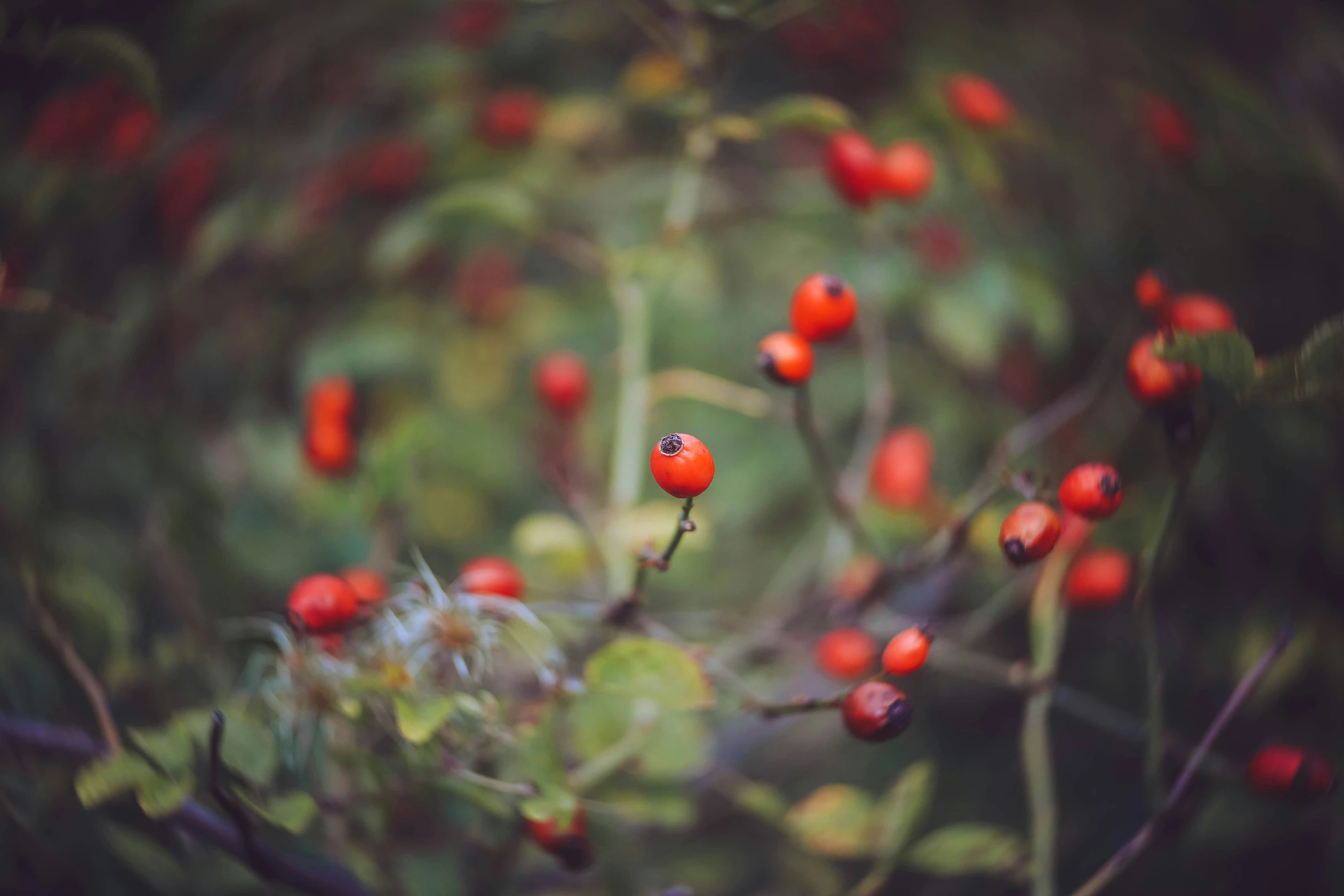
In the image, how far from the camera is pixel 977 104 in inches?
37.6

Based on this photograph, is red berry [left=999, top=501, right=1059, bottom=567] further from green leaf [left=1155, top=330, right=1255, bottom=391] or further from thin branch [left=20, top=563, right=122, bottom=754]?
thin branch [left=20, top=563, right=122, bottom=754]

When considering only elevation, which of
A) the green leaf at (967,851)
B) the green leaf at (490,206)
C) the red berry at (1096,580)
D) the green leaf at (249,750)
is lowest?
the green leaf at (967,851)

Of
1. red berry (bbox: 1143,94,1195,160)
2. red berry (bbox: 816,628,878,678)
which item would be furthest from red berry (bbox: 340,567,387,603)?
red berry (bbox: 1143,94,1195,160)

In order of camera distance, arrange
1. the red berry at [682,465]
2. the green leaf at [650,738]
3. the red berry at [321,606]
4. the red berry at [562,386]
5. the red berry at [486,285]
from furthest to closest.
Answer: the red berry at [486,285] < the red berry at [562,386] < the green leaf at [650,738] < the red berry at [321,606] < the red berry at [682,465]

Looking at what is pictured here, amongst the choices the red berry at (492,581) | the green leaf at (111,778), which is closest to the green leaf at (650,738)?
the red berry at (492,581)

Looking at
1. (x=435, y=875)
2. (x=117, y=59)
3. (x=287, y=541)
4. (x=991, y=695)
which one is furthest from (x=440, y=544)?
(x=991, y=695)

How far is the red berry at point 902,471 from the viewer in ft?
3.20

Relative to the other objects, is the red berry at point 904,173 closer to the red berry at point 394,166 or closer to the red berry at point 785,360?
the red berry at point 785,360

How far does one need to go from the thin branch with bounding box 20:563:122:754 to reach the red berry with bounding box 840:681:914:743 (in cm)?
53

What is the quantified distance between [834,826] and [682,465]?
464mm

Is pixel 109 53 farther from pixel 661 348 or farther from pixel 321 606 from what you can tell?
pixel 661 348

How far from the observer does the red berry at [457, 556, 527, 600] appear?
2.21 feet

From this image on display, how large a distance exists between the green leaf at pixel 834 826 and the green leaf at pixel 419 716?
1.22ft

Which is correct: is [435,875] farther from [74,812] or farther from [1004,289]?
[1004,289]
